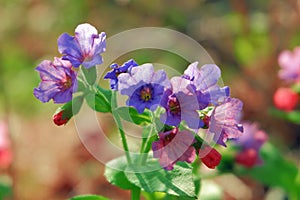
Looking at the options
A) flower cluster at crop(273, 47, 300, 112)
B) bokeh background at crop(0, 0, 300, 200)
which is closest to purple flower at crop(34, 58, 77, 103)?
flower cluster at crop(273, 47, 300, 112)

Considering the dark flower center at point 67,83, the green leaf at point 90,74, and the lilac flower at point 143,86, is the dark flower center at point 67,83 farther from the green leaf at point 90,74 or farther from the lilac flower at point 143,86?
the lilac flower at point 143,86

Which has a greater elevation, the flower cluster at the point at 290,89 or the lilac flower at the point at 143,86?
the flower cluster at the point at 290,89

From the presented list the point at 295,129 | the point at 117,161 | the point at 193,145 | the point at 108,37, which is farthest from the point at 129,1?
the point at 193,145

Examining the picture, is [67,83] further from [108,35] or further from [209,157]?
[108,35]

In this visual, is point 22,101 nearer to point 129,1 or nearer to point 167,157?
point 129,1

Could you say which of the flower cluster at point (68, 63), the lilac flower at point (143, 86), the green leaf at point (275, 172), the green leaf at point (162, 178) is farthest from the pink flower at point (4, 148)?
the lilac flower at point (143, 86)

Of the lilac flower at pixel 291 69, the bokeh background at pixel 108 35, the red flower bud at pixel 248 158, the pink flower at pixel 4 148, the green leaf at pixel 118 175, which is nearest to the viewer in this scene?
the green leaf at pixel 118 175

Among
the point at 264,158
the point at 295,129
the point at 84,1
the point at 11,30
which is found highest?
the point at 84,1
